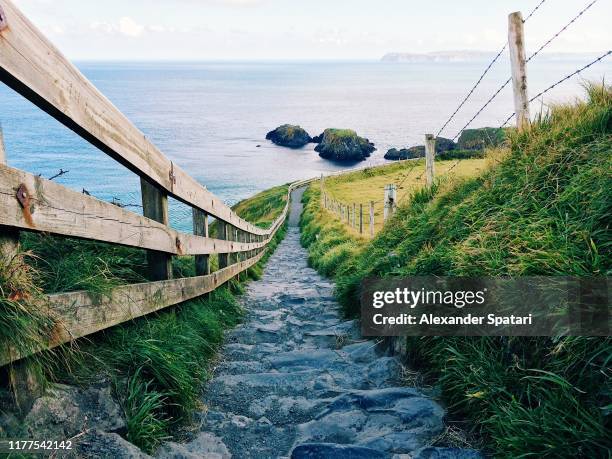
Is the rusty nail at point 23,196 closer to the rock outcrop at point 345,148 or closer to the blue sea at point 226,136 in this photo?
the blue sea at point 226,136

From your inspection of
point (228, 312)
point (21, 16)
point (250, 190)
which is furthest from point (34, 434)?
point (250, 190)

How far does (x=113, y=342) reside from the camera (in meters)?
3.00

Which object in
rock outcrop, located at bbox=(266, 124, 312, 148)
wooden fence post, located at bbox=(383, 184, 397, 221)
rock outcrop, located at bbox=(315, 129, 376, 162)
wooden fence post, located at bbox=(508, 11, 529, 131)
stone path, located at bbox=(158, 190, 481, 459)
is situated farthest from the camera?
rock outcrop, located at bbox=(266, 124, 312, 148)

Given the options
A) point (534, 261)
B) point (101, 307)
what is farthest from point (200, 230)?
point (534, 261)

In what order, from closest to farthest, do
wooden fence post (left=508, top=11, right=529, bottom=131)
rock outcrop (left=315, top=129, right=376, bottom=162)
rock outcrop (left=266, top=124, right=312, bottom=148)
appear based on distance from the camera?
wooden fence post (left=508, top=11, right=529, bottom=131) → rock outcrop (left=315, top=129, right=376, bottom=162) → rock outcrop (left=266, top=124, right=312, bottom=148)

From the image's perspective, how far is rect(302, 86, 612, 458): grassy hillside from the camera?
2.20 m

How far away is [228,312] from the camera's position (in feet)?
18.7

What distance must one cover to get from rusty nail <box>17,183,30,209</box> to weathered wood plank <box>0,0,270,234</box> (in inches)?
14.6

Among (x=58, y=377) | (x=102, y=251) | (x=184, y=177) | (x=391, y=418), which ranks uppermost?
(x=184, y=177)

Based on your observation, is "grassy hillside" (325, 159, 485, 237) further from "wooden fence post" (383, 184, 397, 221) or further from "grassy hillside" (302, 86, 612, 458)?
"grassy hillside" (302, 86, 612, 458)

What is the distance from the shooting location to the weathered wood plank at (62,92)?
2000 millimetres

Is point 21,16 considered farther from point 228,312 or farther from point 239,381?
point 228,312

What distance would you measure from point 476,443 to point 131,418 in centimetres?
178

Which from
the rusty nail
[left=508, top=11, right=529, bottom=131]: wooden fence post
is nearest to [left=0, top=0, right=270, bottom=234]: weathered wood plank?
the rusty nail
